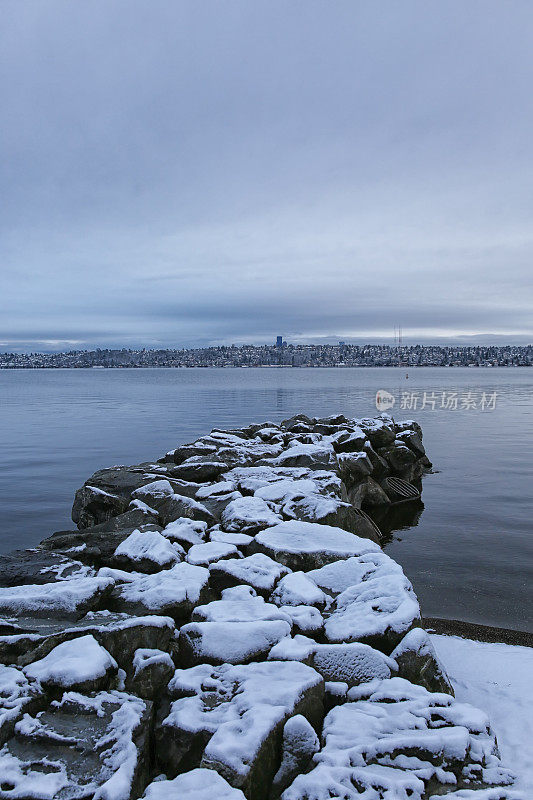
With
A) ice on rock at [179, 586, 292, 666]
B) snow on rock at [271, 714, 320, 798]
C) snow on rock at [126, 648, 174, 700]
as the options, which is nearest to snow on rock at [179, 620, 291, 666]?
ice on rock at [179, 586, 292, 666]

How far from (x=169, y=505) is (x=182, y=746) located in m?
4.55

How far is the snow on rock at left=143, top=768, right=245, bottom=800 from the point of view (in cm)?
296

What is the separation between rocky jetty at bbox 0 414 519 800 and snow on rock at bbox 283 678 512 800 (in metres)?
0.01

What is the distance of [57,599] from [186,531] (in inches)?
84.6

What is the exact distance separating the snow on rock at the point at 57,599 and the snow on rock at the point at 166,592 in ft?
0.67

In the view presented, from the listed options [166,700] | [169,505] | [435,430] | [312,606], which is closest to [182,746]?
[166,700]

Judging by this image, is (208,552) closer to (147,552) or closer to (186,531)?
(147,552)

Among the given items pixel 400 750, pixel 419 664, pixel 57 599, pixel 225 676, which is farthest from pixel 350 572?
pixel 57 599

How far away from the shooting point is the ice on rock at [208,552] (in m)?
5.73

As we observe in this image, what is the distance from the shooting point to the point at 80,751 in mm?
3162

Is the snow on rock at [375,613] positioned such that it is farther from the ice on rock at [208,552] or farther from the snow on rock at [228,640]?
the ice on rock at [208,552]

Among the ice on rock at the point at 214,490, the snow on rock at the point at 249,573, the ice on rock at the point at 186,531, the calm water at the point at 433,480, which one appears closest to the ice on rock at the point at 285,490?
the ice on rock at the point at 214,490

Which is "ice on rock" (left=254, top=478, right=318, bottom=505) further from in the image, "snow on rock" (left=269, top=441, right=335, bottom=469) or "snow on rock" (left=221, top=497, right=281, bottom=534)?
"snow on rock" (left=269, top=441, right=335, bottom=469)

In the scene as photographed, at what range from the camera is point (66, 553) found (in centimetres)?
615
